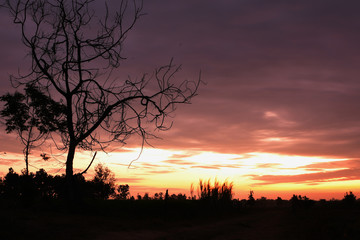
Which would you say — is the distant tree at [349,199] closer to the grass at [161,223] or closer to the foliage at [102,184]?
the grass at [161,223]

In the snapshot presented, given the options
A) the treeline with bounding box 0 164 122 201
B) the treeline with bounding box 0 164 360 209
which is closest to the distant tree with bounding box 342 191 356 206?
the treeline with bounding box 0 164 360 209

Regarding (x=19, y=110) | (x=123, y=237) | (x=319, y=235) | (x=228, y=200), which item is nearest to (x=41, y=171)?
(x=19, y=110)

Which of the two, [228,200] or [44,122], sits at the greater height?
[44,122]

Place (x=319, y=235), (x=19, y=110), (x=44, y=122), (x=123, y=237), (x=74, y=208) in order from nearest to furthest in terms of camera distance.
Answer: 1. (x=319, y=235)
2. (x=123, y=237)
3. (x=74, y=208)
4. (x=44, y=122)
5. (x=19, y=110)

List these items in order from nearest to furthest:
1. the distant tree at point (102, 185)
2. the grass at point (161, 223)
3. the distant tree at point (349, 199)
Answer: the grass at point (161, 223) → the distant tree at point (349, 199) → the distant tree at point (102, 185)

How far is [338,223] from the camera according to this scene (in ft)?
39.3

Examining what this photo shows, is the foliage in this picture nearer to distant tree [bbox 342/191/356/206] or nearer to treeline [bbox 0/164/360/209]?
treeline [bbox 0/164/360/209]

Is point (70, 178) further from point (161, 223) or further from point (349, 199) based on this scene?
point (349, 199)

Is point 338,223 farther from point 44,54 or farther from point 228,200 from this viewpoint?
point 44,54

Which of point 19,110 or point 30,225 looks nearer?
point 30,225

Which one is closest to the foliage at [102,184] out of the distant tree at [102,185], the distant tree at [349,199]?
the distant tree at [102,185]

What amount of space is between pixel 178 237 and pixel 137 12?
12.6m

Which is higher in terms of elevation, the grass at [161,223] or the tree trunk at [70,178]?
the tree trunk at [70,178]

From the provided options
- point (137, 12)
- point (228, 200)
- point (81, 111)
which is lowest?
point (228, 200)
